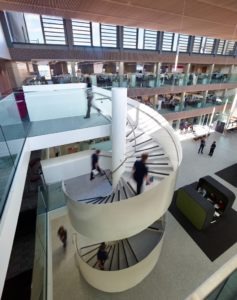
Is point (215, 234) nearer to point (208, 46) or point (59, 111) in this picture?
point (59, 111)

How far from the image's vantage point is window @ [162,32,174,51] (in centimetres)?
1231

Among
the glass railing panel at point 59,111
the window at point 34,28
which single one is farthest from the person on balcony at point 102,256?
the window at point 34,28

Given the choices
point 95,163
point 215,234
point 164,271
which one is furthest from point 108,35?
point 164,271

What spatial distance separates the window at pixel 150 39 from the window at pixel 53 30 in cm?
572

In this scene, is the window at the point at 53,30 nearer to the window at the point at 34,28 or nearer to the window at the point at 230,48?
the window at the point at 34,28

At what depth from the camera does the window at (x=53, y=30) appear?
8.98m

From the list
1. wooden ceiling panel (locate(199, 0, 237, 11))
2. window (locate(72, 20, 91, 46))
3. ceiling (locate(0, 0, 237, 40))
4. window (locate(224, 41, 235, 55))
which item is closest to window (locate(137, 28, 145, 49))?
window (locate(72, 20, 91, 46))

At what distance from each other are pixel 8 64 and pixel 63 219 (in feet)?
25.7

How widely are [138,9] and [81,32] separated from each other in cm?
545

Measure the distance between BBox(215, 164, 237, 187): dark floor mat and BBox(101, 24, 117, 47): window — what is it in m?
10.2

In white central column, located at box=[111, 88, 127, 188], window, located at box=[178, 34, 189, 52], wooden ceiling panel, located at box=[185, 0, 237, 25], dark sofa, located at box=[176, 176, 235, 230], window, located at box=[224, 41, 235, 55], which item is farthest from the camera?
window, located at box=[224, 41, 235, 55]

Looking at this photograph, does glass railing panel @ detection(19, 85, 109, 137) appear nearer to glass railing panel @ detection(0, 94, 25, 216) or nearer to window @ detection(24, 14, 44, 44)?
glass railing panel @ detection(0, 94, 25, 216)

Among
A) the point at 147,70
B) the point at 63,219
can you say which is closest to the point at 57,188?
the point at 63,219

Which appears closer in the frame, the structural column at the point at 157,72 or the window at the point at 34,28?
the window at the point at 34,28
